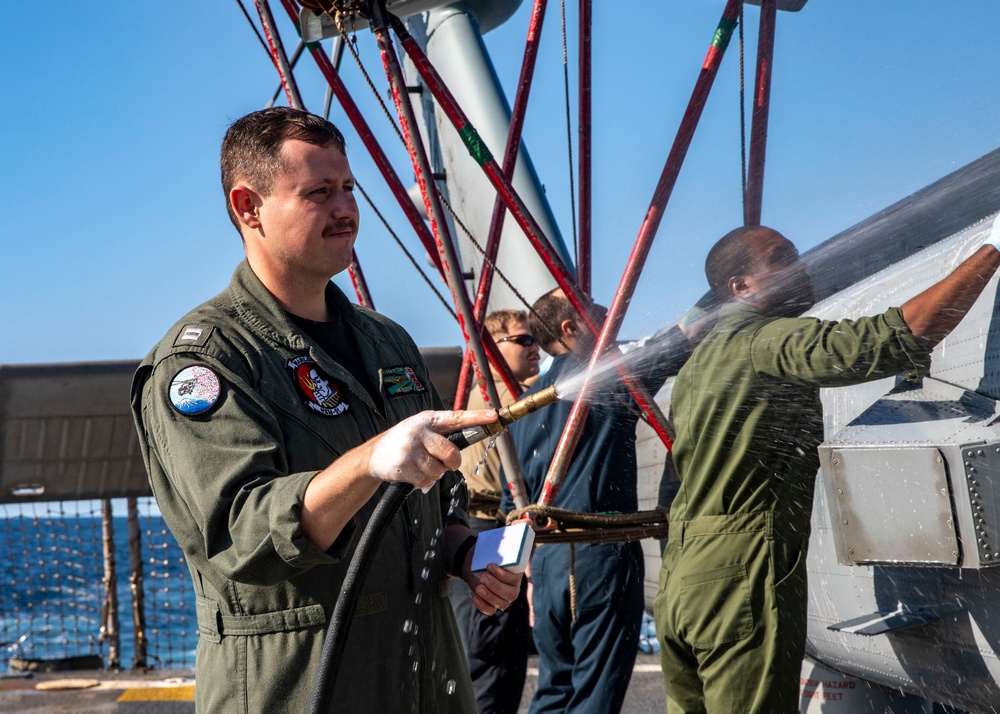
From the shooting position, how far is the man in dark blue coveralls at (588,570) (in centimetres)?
371

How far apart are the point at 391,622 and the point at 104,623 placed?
505 cm

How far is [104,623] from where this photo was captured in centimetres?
624

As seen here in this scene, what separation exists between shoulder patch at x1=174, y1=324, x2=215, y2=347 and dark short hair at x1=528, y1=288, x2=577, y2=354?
1.99 m

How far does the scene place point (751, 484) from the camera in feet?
8.91

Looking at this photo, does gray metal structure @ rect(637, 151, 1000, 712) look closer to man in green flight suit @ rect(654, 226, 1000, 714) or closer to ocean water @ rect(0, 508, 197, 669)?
man in green flight suit @ rect(654, 226, 1000, 714)

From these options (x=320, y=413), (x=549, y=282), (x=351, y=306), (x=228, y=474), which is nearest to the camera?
(x=228, y=474)

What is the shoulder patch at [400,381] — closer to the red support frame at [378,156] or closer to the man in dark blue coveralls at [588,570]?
the man in dark blue coveralls at [588,570]

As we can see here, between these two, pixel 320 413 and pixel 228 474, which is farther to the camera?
pixel 320 413

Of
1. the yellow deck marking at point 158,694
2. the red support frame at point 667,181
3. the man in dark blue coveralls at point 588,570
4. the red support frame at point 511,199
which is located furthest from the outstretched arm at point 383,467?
the yellow deck marking at point 158,694

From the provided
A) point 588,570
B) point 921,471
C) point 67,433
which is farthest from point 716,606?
point 67,433

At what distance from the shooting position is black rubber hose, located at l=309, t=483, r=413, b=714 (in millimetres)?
1636

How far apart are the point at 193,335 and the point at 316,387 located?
25 centimetres

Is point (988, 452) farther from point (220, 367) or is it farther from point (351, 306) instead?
point (220, 367)

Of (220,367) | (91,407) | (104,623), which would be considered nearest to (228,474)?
(220,367)
